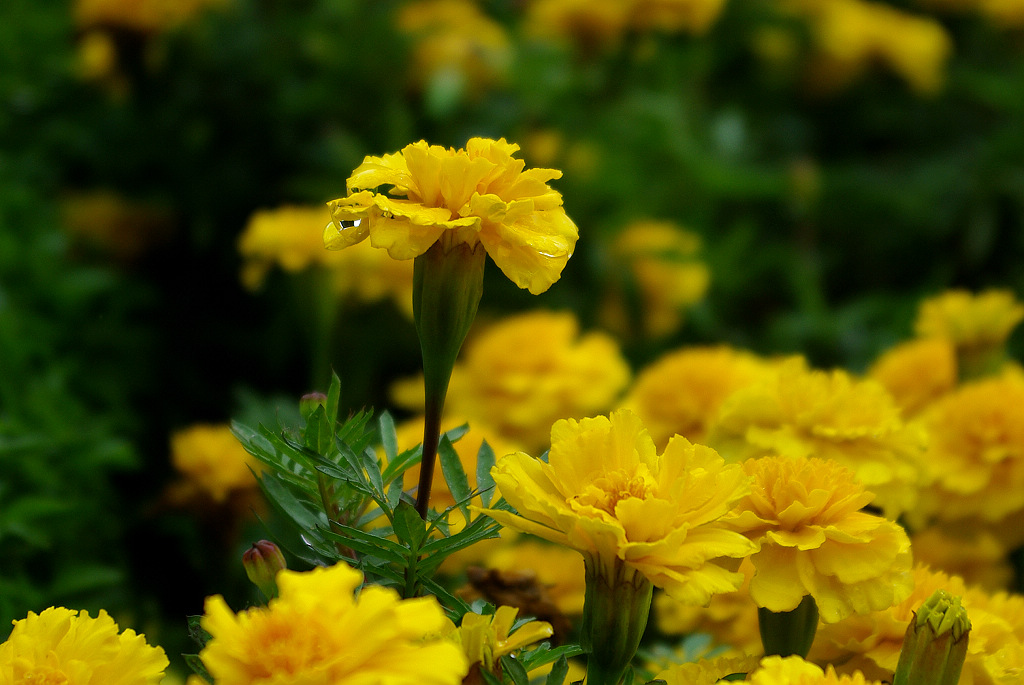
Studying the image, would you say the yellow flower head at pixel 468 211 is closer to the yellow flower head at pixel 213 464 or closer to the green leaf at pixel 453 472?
the green leaf at pixel 453 472

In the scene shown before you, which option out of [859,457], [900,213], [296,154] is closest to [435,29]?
[296,154]

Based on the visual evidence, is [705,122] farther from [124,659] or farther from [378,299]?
[124,659]

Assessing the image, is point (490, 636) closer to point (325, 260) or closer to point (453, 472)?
point (453, 472)

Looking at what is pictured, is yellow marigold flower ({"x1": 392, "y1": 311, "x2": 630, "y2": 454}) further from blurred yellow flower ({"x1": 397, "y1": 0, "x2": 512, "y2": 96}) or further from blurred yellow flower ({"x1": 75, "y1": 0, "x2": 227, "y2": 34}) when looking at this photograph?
blurred yellow flower ({"x1": 75, "y1": 0, "x2": 227, "y2": 34})

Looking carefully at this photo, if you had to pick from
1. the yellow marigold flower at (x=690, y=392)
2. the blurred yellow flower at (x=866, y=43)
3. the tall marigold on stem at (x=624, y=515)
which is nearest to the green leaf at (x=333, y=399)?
the tall marigold on stem at (x=624, y=515)

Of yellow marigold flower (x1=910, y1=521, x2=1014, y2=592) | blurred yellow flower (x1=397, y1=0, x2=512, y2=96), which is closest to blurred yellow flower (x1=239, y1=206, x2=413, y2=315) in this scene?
blurred yellow flower (x1=397, y1=0, x2=512, y2=96)

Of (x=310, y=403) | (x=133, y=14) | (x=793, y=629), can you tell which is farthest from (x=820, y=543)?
(x=133, y=14)
